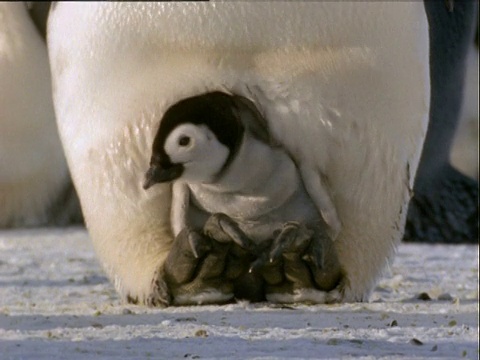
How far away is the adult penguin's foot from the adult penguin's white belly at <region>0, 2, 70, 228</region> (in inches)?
38.3

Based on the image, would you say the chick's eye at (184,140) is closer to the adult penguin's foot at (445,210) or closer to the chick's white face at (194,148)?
the chick's white face at (194,148)

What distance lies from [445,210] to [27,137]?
112cm

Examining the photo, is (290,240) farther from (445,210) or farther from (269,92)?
(445,210)

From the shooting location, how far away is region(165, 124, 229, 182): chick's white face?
177cm

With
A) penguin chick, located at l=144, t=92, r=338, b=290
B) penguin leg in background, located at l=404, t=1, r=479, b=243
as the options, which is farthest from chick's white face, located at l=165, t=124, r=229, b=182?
penguin leg in background, located at l=404, t=1, r=479, b=243

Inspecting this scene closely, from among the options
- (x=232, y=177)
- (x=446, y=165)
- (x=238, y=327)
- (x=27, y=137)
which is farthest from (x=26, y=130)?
(x=238, y=327)

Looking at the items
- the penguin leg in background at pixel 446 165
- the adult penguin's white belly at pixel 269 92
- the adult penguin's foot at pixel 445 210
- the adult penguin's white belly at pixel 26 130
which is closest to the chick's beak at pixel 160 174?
the adult penguin's white belly at pixel 269 92

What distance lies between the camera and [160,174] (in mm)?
1787

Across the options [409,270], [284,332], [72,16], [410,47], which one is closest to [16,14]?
[409,270]

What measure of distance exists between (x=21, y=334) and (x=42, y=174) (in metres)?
2.14

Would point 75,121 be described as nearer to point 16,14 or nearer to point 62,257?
point 62,257

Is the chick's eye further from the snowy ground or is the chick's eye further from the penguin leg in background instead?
the penguin leg in background

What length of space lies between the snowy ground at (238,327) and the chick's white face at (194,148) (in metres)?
0.20

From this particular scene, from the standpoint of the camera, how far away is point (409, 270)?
278 cm
